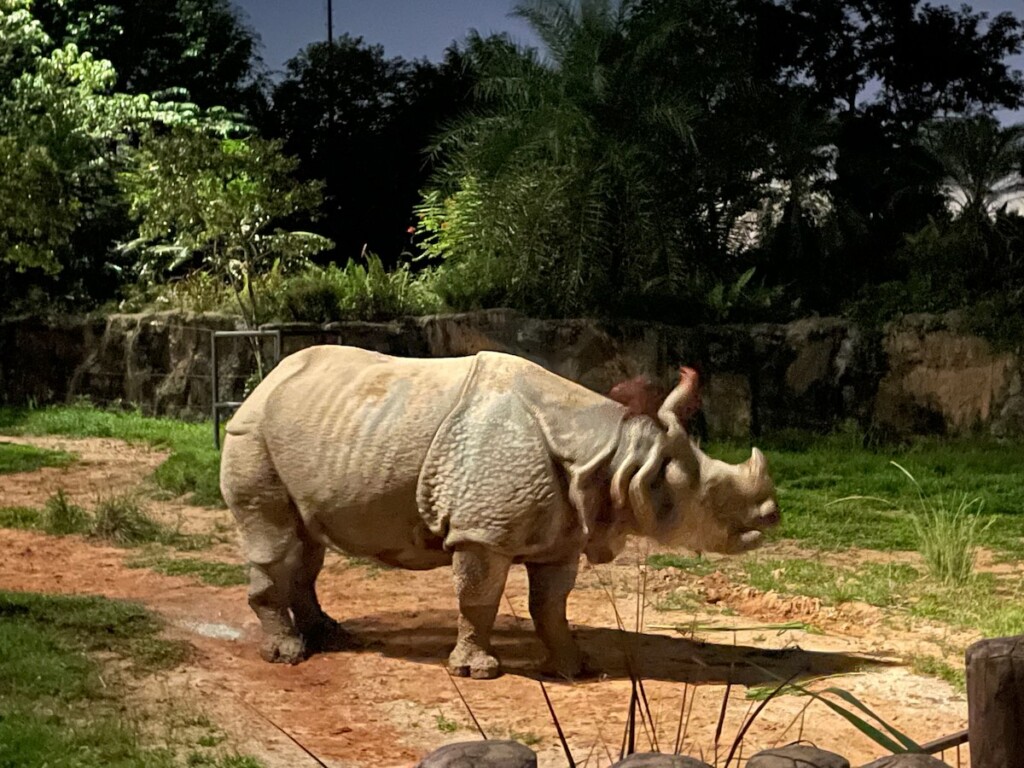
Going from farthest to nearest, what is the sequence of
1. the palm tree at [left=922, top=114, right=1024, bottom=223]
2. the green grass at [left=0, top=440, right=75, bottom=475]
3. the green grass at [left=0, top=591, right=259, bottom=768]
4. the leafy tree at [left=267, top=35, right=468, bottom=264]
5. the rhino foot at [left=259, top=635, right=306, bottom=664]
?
the leafy tree at [left=267, top=35, right=468, bottom=264] → the palm tree at [left=922, top=114, right=1024, bottom=223] → the green grass at [left=0, top=440, right=75, bottom=475] → the rhino foot at [left=259, top=635, right=306, bottom=664] → the green grass at [left=0, top=591, right=259, bottom=768]

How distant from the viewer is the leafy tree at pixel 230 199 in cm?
1496

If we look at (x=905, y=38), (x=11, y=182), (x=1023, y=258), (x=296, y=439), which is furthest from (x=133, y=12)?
(x=296, y=439)

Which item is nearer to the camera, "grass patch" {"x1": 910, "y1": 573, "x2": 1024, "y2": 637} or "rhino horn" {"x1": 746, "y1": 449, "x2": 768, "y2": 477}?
"rhino horn" {"x1": 746, "y1": 449, "x2": 768, "y2": 477}

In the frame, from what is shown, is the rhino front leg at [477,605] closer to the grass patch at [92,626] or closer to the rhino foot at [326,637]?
the rhino foot at [326,637]

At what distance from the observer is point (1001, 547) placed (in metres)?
8.03

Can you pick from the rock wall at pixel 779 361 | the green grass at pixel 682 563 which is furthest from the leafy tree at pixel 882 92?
the green grass at pixel 682 563

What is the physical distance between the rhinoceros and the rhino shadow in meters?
0.26

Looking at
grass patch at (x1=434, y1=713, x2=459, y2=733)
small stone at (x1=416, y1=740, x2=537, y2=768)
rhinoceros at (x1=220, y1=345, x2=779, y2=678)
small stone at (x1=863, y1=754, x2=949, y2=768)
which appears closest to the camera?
small stone at (x1=863, y1=754, x2=949, y2=768)

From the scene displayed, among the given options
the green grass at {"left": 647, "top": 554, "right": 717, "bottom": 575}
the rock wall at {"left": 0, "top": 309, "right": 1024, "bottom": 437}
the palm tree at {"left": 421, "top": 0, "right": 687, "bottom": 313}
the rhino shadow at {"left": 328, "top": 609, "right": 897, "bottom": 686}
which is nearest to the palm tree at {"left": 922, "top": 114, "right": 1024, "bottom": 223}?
the rock wall at {"left": 0, "top": 309, "right": 1024, "bottom": 437}

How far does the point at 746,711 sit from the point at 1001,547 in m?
3.98

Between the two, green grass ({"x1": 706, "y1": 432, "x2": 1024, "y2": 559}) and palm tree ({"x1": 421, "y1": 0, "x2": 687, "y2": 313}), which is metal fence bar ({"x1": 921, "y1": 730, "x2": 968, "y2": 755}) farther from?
palm tree ({"x1": 421, "y1": 0, "x2": 687, "y2": 313})

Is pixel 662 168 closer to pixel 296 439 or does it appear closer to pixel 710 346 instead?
pixel 710 346

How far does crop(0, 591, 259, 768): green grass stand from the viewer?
12.6ft

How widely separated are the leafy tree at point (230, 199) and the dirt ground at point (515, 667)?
7.37m
